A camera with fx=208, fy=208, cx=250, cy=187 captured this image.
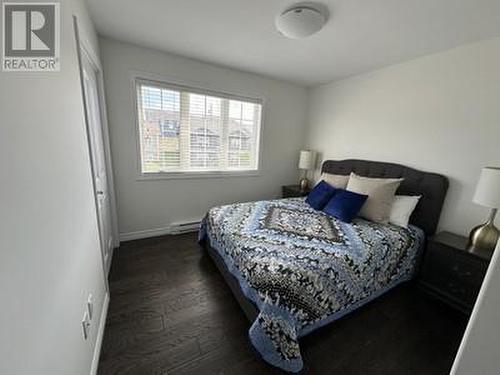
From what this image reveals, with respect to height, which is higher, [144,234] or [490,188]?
[490,188]

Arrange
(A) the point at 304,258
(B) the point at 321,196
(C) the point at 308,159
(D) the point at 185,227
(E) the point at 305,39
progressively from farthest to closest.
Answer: (C) the point at 308,159, (D) the point at 185,227, (B) the point at 321,196, (E) the point at 305,39, (A) the point at 304,258

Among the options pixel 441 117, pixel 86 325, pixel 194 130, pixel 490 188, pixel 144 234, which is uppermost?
pixel 441 117

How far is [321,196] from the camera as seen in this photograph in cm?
270

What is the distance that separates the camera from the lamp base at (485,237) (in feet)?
5.95

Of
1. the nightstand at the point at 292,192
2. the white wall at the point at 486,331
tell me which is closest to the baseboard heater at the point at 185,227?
the nightstand at the point at 292,192

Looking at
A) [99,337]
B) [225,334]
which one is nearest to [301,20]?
[225,334]

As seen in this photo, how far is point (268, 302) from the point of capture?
1346 millimetres

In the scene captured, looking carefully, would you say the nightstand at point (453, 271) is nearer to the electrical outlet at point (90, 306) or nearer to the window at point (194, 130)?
the window at point (194, 130)

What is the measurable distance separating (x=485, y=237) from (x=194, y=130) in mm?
3409

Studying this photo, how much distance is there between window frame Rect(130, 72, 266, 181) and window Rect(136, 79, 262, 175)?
0.7 inches

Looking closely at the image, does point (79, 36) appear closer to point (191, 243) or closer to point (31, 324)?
point (31, 324)

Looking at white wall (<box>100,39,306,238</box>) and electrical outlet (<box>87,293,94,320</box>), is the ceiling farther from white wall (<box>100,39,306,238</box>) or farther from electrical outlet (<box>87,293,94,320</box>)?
electrical outlet (<box>87,293,94,320</box>)

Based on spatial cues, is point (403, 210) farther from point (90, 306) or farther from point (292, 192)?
point (90, 306)

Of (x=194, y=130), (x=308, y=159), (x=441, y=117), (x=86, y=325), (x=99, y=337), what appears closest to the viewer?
(x=86, y=325)
